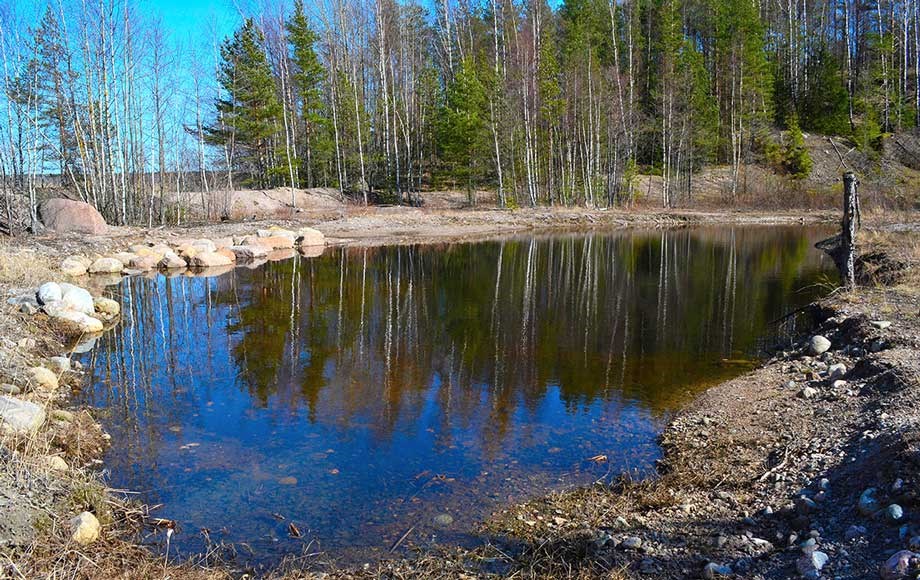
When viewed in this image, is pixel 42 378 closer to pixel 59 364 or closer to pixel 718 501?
pixel 59 364

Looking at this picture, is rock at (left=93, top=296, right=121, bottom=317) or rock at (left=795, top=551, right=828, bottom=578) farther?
rock at (left=93, top=296, right=121, bottom=317)

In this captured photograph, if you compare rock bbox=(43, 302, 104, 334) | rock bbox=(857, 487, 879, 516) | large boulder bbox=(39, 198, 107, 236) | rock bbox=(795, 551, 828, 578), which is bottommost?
rock bbox=(795, 551, 828, 578)

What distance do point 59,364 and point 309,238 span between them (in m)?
→ 18.8

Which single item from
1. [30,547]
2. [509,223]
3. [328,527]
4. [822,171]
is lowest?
[328,527]

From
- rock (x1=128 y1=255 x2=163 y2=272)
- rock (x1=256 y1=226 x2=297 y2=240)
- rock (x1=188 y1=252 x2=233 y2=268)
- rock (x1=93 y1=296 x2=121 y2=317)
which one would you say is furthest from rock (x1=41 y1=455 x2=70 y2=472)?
rock (x1=256 y1=226 x2=297 y2=240)

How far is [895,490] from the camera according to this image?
4.52 m

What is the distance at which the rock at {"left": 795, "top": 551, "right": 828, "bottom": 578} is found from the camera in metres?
3.88

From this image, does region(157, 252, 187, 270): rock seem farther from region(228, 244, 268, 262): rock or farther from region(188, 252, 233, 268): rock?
region(228, 244, 268, 262): rock

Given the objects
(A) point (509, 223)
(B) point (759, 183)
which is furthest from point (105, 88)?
(B) point (759, 183)

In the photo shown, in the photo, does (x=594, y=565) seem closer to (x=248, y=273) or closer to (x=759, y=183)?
(x=248, y=273)

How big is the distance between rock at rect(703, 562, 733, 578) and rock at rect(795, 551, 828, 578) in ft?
1.27

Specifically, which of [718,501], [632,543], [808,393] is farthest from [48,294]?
[808,393]

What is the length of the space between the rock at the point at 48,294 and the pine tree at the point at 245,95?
2821 centimetres

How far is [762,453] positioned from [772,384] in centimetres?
246
